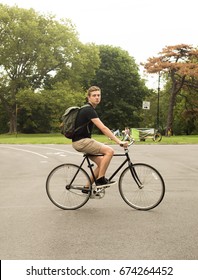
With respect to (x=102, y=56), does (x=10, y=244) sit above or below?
below

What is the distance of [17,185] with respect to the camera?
9.29 m

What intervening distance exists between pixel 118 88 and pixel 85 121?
5440 cm

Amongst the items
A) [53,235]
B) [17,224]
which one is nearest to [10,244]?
[53,235]

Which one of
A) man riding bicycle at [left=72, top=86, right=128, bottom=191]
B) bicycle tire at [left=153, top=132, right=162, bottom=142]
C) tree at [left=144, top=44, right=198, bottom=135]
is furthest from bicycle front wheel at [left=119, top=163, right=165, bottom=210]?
tree at [left=144, top=44, right=198, bottom=135]

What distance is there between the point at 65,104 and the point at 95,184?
137 feet

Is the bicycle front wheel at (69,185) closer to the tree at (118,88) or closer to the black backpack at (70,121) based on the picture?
the black backpack at (70,121)

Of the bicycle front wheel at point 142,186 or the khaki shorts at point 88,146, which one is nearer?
the khaki shorts at point 88,146

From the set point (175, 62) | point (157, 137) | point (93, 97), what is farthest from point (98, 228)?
point (175, 62)

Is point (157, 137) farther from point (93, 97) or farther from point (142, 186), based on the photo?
point (93, 97)

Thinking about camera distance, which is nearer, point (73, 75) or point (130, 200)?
point (130, 200)

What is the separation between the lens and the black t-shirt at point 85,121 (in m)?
6.38

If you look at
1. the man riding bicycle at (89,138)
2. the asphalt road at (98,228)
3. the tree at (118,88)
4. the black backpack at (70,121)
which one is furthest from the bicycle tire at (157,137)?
the tree at (118,88)

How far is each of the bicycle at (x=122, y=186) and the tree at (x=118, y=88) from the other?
51776mm
